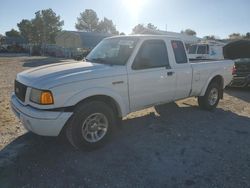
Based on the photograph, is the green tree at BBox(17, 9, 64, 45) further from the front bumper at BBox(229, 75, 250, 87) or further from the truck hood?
the truck hood

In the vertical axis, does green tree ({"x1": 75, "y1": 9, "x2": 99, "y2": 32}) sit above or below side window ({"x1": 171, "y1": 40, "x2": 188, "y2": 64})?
above

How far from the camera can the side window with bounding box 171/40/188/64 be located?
5.76m

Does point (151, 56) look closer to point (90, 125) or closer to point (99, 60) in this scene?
point (99, 60)

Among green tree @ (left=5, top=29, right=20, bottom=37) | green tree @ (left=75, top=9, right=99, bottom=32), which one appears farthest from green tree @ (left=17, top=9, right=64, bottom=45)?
green tree @ (left=5, top=29, right=20, bottom=37)

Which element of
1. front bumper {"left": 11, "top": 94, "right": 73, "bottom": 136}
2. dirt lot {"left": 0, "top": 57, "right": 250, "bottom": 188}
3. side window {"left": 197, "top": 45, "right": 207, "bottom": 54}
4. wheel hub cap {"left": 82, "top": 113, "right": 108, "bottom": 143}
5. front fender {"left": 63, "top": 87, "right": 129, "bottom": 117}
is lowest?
dirt lot {"left": 0, "top": 57, "right": 250, "bottom": 188}

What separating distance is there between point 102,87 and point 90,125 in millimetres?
668

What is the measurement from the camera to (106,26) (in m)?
95.8

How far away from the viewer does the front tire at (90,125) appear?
413 cm

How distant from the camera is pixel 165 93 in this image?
5523 millimetres

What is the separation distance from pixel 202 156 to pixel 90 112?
2.01 metres

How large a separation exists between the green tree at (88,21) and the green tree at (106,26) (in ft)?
5.19

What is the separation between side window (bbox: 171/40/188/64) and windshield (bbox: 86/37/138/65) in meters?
1.10

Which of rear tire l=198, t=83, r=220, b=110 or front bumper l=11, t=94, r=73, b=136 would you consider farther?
rear tire l=198, t=83, r=220, b=110

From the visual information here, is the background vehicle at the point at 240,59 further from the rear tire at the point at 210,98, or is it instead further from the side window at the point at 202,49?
the rear tire at the point at 210,98
